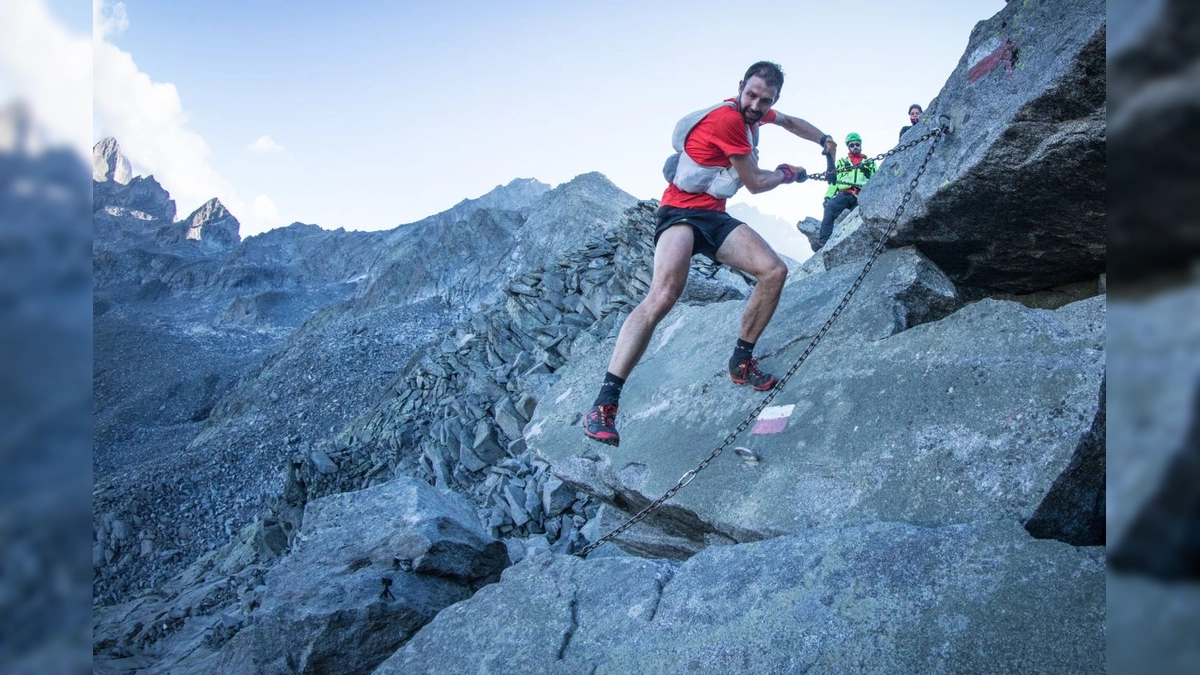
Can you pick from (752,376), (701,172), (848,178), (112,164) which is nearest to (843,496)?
(752,376)

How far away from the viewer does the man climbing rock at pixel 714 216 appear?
3.78m

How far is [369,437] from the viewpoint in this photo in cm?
1359

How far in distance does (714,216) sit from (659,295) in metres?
0.57

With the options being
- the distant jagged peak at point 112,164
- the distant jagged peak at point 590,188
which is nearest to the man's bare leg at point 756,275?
the distant jagged peak at point 590,188

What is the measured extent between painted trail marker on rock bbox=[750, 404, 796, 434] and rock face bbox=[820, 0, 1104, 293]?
4.92 ft

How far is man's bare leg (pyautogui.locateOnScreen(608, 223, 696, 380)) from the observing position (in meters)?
3.93

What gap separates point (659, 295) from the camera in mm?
3934

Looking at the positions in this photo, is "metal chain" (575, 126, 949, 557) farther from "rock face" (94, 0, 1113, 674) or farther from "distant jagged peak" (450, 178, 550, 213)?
"distant jagged peak" (450, 178, 550, 213)

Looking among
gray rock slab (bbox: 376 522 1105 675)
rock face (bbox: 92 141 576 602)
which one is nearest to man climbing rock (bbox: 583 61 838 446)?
gray rock slab (bbox: 376 522 1105 675)

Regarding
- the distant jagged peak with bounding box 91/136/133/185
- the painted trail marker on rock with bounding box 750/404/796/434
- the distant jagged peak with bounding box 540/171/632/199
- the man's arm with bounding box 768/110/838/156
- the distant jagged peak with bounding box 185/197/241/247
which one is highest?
the distant jagged peak with bounding box 91/136/133/185

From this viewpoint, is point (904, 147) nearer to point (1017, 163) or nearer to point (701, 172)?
point (1017, 163)

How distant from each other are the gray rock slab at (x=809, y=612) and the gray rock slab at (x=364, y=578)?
0.69 m
